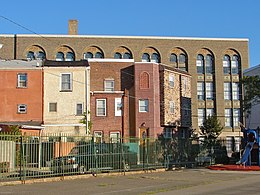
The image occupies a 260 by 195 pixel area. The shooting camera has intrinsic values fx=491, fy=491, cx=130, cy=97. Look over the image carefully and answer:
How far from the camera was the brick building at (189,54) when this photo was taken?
68750mm

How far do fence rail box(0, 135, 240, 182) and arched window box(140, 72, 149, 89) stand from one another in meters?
13.9

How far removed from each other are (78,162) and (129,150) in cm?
439

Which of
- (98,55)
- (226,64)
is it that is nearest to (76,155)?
(98,55)

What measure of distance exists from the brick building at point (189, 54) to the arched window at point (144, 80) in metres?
23.2

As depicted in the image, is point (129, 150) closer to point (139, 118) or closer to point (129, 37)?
point (139, 118)

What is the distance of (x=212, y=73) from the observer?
71.8 meters

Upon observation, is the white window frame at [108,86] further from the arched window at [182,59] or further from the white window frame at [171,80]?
the arched window at [182,59]

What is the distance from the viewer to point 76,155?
24.3 meters

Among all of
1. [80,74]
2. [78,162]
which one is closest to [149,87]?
[80,74]

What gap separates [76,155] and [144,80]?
2312 cm

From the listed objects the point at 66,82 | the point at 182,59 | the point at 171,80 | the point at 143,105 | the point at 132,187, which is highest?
the point at 182,59

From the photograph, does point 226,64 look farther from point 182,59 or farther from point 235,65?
point 182,59

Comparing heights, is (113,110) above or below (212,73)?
below

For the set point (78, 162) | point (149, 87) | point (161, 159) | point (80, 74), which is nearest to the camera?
point (78, 162)
